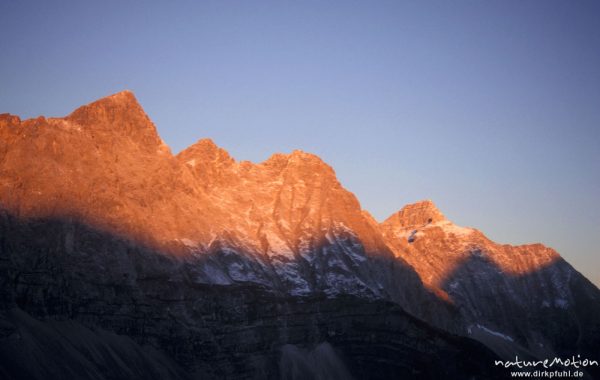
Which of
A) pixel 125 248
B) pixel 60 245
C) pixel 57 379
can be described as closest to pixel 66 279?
pixel 60 245

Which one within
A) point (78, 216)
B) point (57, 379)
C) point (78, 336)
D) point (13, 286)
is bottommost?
point (57, 379)

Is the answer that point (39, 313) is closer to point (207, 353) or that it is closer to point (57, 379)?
point (57, 379)

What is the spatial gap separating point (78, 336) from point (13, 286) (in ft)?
56.1

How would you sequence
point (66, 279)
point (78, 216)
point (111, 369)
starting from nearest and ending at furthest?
point (111, 369) → point (66, 279) → point (78, 216)

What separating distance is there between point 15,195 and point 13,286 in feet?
83.9

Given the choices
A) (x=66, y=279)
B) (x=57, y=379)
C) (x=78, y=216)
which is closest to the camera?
(x=57, y=379)

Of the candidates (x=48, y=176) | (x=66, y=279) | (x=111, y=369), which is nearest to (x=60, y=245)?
(x=66, y=279)

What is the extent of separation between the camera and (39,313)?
169 metres

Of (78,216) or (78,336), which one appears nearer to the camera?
(78,336)

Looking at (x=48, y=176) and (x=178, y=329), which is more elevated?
(x=48, y=176)

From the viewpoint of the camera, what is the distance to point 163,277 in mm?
196250

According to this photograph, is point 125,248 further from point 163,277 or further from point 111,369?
point 111,369

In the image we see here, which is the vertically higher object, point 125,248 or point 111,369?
point 125,248

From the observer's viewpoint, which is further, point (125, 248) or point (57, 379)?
point (125, 248)
